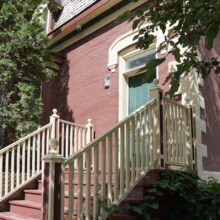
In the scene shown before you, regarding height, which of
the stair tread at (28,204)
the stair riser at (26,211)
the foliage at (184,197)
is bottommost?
the stair riser at (26,211)

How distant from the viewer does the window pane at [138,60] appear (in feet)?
19.6

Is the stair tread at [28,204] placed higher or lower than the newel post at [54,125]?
lower

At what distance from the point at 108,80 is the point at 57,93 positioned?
6.87 ft

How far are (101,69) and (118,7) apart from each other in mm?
1484

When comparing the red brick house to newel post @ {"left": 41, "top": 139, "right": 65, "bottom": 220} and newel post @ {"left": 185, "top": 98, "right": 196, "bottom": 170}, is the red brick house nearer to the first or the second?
newel post @ {"left": 185, "top": 98, "right": 196, "bottom": 170}

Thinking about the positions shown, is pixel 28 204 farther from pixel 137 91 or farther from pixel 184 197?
pixel 137 91

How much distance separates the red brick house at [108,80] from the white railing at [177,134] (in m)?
0.04

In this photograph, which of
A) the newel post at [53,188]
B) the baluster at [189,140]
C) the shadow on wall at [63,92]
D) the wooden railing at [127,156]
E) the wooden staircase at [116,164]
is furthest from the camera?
the shadow on wall at [63,92]

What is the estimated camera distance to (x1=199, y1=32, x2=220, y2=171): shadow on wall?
17.0ft

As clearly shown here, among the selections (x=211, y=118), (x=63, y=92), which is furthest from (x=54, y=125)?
(x=211, y=118)

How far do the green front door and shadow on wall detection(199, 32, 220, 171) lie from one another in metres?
1.17

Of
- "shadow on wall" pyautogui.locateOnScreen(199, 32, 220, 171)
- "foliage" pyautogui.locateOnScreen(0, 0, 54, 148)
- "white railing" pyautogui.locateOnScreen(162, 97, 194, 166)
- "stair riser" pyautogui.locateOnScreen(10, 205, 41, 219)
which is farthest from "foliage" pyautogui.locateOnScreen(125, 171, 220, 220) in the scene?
"foliage" pyautogui.locateOnScreen(0, 0, 54, 148)

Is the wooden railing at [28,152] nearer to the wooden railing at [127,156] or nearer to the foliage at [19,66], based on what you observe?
the foliage at [19,66]

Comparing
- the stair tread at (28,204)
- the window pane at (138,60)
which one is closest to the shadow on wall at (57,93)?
the window pane at (138,60)
